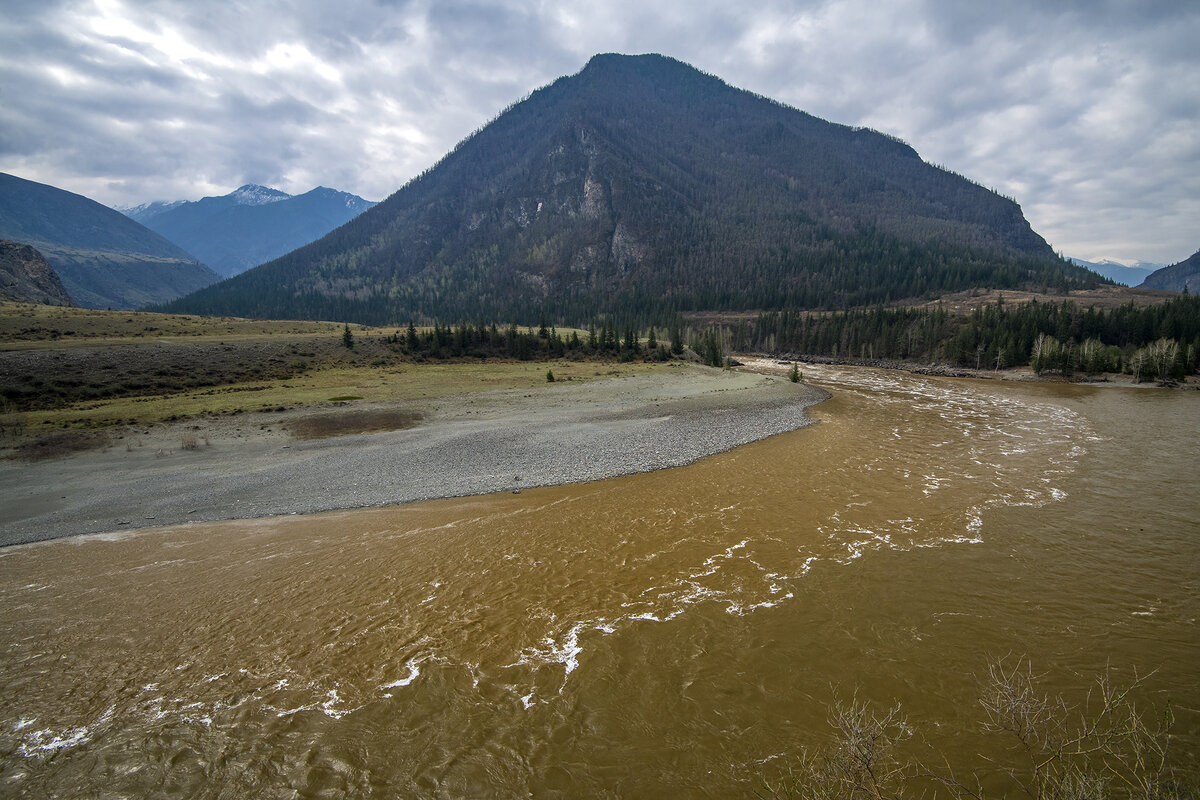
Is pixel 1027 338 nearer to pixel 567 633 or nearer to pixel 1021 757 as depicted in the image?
pixel 1021 757

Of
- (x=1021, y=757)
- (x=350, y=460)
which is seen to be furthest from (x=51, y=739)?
(x=350, y=460)

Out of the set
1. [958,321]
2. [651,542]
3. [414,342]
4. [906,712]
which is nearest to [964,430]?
[651,542]

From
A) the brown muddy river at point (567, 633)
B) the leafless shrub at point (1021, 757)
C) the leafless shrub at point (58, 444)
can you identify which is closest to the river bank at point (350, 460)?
the leafless shrub at point (58, 444)

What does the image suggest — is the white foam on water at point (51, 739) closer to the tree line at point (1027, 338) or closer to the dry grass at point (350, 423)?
the dry grass at point (350, 423)

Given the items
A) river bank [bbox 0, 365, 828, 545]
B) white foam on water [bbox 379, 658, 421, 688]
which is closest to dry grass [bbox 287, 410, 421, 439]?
river bank [bbox 0, 365, 828, 545]

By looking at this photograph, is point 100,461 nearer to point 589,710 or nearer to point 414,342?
point 589,710

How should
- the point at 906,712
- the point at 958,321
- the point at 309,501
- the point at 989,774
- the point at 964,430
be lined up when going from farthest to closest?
the point at 958,321 → the point at 964,430 → the point at 309,501 → the point at 906,712 → the point at 989,774
